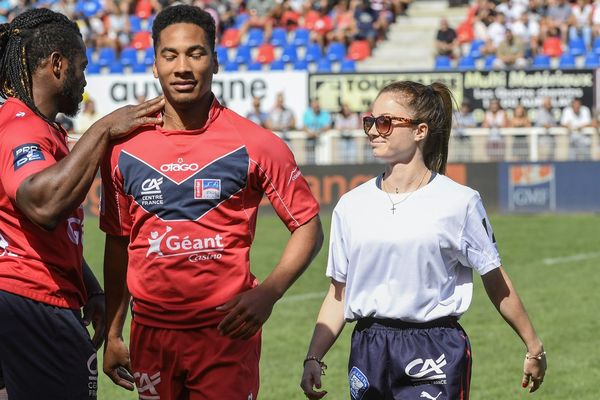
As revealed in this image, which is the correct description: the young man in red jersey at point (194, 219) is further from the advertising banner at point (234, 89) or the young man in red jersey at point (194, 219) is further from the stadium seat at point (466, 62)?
the stadium seat at point (466, 62)

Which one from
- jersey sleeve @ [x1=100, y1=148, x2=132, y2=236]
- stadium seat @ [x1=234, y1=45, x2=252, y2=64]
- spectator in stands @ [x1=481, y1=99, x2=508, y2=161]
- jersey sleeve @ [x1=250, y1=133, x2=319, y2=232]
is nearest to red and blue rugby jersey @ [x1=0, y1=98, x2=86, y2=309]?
jersey sleeve @ [x1=100, y1=148, x2=132, y2=236]

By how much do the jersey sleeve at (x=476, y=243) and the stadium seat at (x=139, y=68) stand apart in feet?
83.1

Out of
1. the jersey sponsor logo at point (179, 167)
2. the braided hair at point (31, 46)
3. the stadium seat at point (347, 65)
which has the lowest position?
the stadium seat at point (347, 65)

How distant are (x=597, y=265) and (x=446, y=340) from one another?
11659mm

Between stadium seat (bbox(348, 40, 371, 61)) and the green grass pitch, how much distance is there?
36.9 feet

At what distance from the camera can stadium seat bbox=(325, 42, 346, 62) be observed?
A: 29.7 m

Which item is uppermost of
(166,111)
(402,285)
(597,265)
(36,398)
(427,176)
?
(166,111)

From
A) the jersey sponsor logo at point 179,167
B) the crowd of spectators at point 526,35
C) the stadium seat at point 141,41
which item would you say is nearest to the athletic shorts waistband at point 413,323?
the jersey sponsor logo at point 179,167

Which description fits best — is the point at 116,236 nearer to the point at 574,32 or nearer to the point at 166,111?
the point at 166,111

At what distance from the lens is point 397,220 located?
15.1ft

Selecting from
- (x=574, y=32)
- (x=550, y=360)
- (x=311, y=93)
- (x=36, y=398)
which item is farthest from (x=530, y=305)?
(x=574, y=32)

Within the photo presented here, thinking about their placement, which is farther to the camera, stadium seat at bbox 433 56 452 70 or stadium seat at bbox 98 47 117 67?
stadium seat at bbox 98 47 117 67

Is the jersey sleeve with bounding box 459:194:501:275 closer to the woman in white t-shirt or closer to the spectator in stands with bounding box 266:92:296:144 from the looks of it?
the woman in white t-shirt

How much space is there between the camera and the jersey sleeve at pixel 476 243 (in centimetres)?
458
